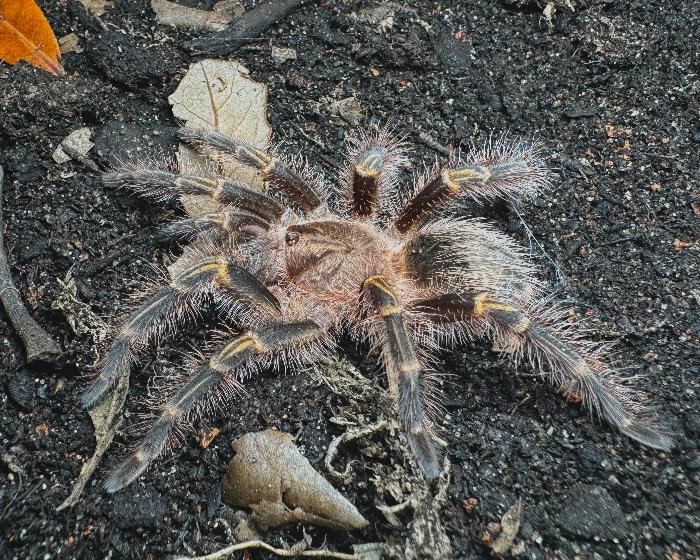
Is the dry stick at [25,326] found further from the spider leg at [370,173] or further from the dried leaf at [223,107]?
the spider leg at [370,173]

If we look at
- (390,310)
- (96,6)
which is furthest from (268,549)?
(96,6)

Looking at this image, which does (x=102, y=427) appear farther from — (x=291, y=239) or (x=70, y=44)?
(x=70, y=44)

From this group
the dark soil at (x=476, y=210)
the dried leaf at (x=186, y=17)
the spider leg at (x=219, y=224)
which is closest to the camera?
the dark soil at (x=476, y=210)

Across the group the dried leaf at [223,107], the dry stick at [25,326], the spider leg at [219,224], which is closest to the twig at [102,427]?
the dry stick at [25,326]

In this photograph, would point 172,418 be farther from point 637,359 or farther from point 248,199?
point 637,359

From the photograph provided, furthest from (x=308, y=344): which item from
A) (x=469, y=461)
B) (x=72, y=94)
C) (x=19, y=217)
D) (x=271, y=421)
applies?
(x=72, y=94)

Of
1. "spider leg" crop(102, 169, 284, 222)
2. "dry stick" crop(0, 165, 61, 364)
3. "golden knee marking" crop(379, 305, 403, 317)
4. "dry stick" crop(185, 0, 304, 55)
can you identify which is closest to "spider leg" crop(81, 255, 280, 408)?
"dry stick" crop(0, 165, 61, 364)
